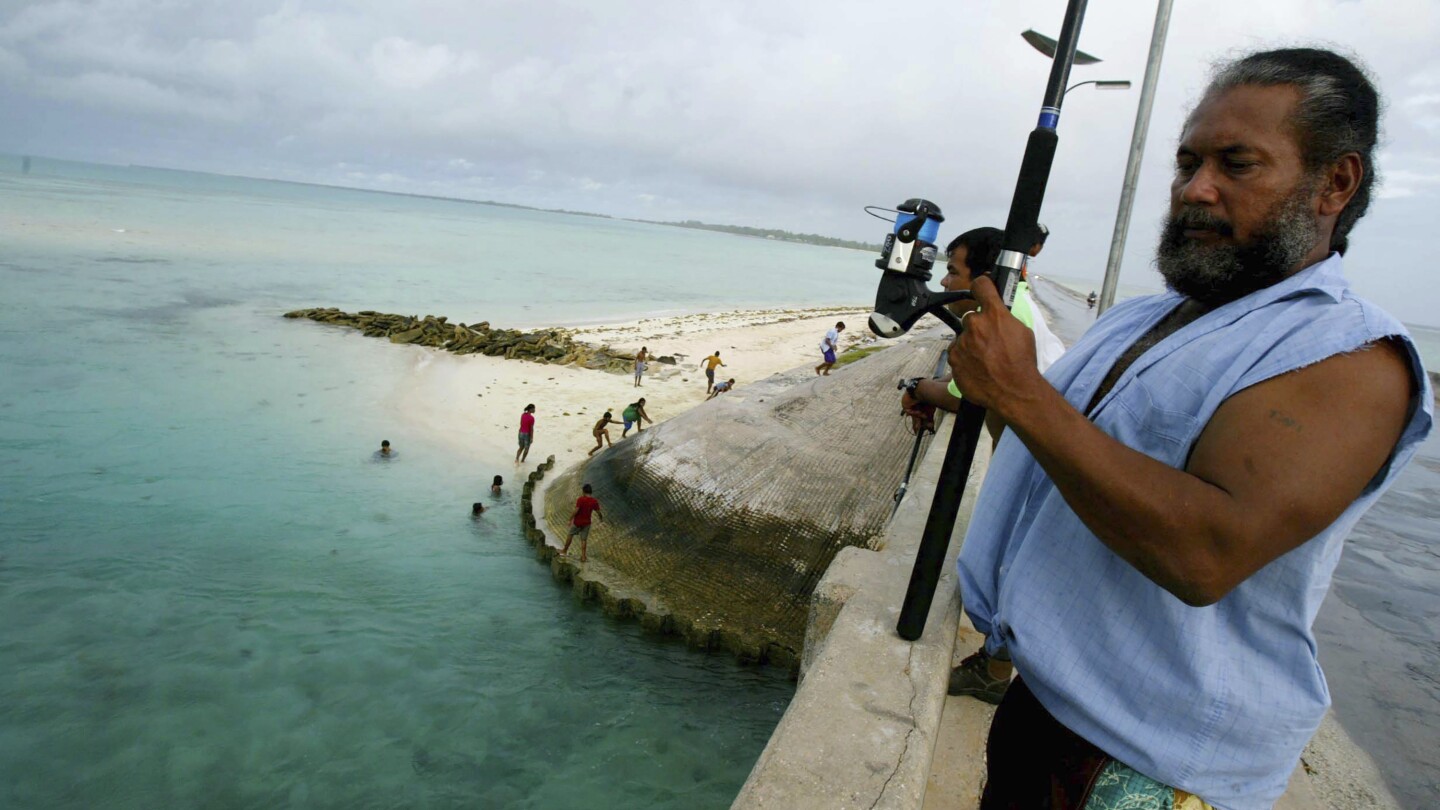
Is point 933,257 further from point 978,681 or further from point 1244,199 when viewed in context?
point 978,681

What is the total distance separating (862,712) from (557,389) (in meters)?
21.4

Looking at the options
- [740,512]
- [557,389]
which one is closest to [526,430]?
[557,389]

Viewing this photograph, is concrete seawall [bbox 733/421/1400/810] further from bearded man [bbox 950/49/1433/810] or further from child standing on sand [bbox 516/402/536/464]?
child standing on sand [bbox 516/402/536/464]

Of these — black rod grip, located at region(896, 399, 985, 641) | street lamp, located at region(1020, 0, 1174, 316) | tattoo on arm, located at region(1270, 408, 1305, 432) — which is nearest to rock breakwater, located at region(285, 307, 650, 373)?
street lamp, located at region(1020, 0, 1174, 316)

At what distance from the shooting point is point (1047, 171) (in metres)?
2.07

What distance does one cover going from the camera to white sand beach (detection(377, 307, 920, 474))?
18422 millimetres

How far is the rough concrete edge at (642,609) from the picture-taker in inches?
372

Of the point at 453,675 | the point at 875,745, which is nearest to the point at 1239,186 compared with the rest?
the point at 875,745

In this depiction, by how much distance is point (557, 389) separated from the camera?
22.9m

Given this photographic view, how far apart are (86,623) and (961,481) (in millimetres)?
13790

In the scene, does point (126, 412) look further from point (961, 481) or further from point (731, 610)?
point (961, 481)

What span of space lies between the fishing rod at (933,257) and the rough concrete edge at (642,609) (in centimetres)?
753

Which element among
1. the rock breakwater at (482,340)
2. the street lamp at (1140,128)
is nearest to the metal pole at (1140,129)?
the street lamp at (1140,128)

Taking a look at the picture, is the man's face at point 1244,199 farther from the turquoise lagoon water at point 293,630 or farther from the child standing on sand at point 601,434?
the child standing on sand at point 601,434
